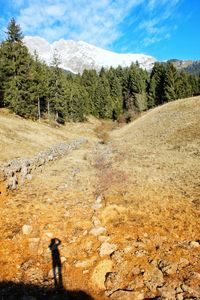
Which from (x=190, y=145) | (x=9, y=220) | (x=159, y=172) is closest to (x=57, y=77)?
(x=190, y=145)

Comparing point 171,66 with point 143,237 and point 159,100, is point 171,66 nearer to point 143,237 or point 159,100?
point 159,100

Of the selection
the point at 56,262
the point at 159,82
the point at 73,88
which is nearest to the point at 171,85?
the point at 159,82

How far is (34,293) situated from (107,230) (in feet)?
15.5

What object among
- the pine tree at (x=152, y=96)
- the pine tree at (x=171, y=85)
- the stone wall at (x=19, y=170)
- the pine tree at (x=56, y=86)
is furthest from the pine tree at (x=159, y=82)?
the stone wall at (x=19, y=170)

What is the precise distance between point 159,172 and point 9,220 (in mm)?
12581

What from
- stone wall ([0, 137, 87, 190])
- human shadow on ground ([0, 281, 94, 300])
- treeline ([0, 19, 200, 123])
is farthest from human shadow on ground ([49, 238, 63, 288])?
treeline ([0, 19, 200, 123])

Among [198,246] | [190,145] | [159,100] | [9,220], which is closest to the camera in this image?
[198,246]

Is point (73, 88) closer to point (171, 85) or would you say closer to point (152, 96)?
point (171, 85)

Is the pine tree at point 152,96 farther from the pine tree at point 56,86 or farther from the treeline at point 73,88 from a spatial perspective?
the pine tree at point 56,86

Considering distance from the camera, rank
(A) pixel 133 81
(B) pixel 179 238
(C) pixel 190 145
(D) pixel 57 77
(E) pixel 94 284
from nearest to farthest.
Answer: (E) pixel 94 284, (B) pixel 179 238, (C) pixel 190 145, (D) pixel 57 77, (A) pixel 133 81

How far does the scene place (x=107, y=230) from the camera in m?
13.0

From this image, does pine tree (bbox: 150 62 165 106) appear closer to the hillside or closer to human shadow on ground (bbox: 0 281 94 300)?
the hillside

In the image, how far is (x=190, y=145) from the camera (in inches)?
1346

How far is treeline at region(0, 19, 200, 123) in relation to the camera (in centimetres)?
5418
